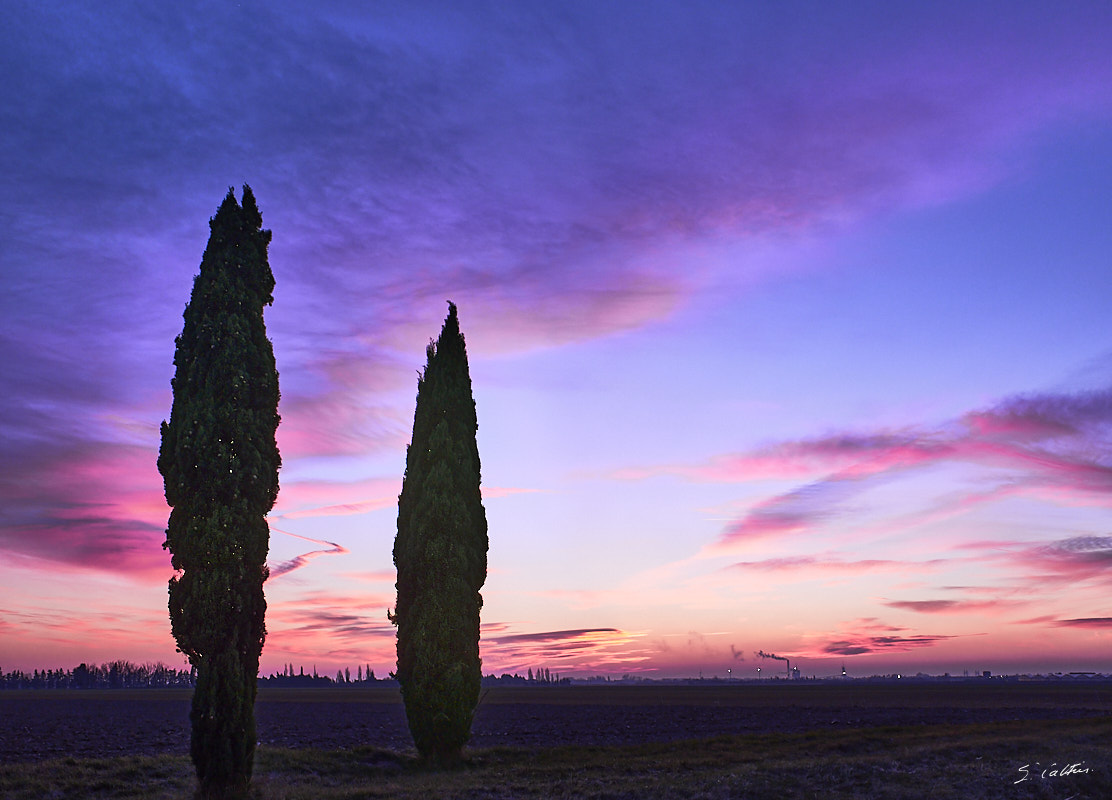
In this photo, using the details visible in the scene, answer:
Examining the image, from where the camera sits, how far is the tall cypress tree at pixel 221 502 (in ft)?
66.0

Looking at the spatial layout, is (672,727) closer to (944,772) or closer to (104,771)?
(944,772)

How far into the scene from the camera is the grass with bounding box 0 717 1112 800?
1997 centimetres

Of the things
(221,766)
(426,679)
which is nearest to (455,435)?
(426,679)

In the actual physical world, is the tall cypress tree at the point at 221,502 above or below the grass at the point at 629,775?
above

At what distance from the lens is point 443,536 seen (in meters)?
28.6

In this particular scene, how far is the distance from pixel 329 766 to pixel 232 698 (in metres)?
7.62

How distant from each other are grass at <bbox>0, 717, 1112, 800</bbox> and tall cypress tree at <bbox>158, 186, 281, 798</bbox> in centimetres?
220

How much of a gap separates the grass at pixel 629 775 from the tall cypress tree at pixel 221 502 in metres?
2.20

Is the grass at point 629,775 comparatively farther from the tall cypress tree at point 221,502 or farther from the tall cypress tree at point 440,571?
the tall cypress tree at point 221,502

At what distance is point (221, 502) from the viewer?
68.0 ft
